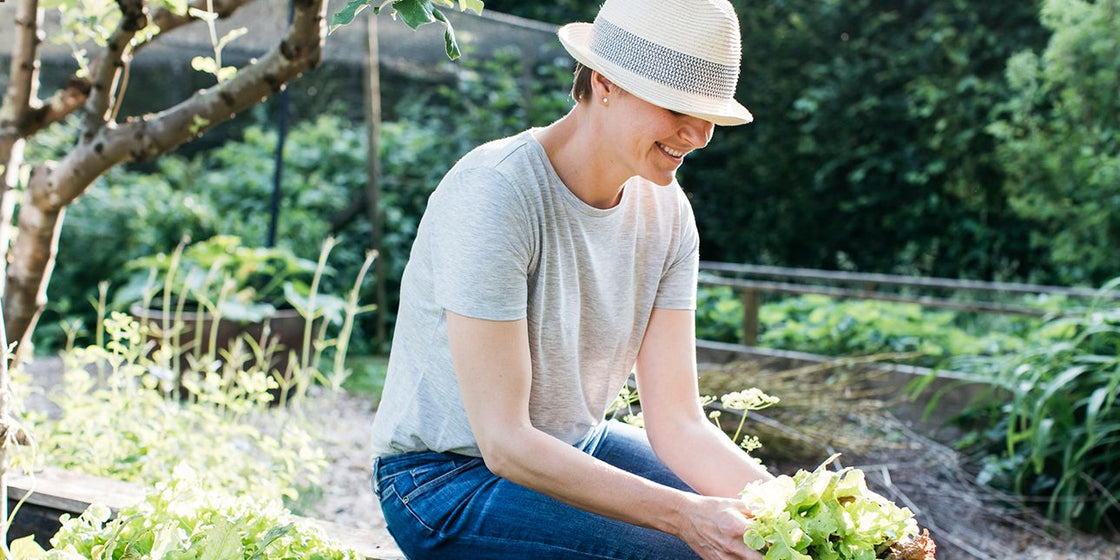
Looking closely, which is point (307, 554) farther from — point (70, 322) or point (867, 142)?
point (867, 142)

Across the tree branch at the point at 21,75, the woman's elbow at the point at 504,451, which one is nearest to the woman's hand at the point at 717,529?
the woman's elbow at the point at 504,451

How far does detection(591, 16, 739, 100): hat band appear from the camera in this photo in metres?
1.61

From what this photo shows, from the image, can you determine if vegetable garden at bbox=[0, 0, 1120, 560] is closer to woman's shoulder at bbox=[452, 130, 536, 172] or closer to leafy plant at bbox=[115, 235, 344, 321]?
leafy plant at bbox=[115, 235, 344, 321]

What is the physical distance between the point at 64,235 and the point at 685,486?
5684 mm

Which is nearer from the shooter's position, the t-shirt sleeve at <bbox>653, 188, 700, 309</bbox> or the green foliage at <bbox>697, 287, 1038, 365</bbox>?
the t-shirt sleeve at <bbox>653, 188, 700, 309</bbox>

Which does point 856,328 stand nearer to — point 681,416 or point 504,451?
point 681,416

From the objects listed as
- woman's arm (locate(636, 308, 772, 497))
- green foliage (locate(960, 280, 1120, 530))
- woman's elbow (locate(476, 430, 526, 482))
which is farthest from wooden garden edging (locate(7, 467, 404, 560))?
green foliage (locate(960, 280, 1120, 530))

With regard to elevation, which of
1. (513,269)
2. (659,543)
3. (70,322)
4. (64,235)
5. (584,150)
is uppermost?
(584,150)

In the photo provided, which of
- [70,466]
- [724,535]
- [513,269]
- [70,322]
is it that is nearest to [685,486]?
[724,535]

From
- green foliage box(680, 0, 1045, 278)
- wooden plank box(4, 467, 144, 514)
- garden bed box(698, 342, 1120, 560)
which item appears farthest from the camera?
green foliage box(680, 0, 1045, 278)

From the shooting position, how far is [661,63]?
5.28 feet

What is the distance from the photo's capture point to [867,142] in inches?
344

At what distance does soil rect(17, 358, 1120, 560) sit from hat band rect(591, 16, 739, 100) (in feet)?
6.08

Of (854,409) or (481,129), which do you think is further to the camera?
(481,129)
